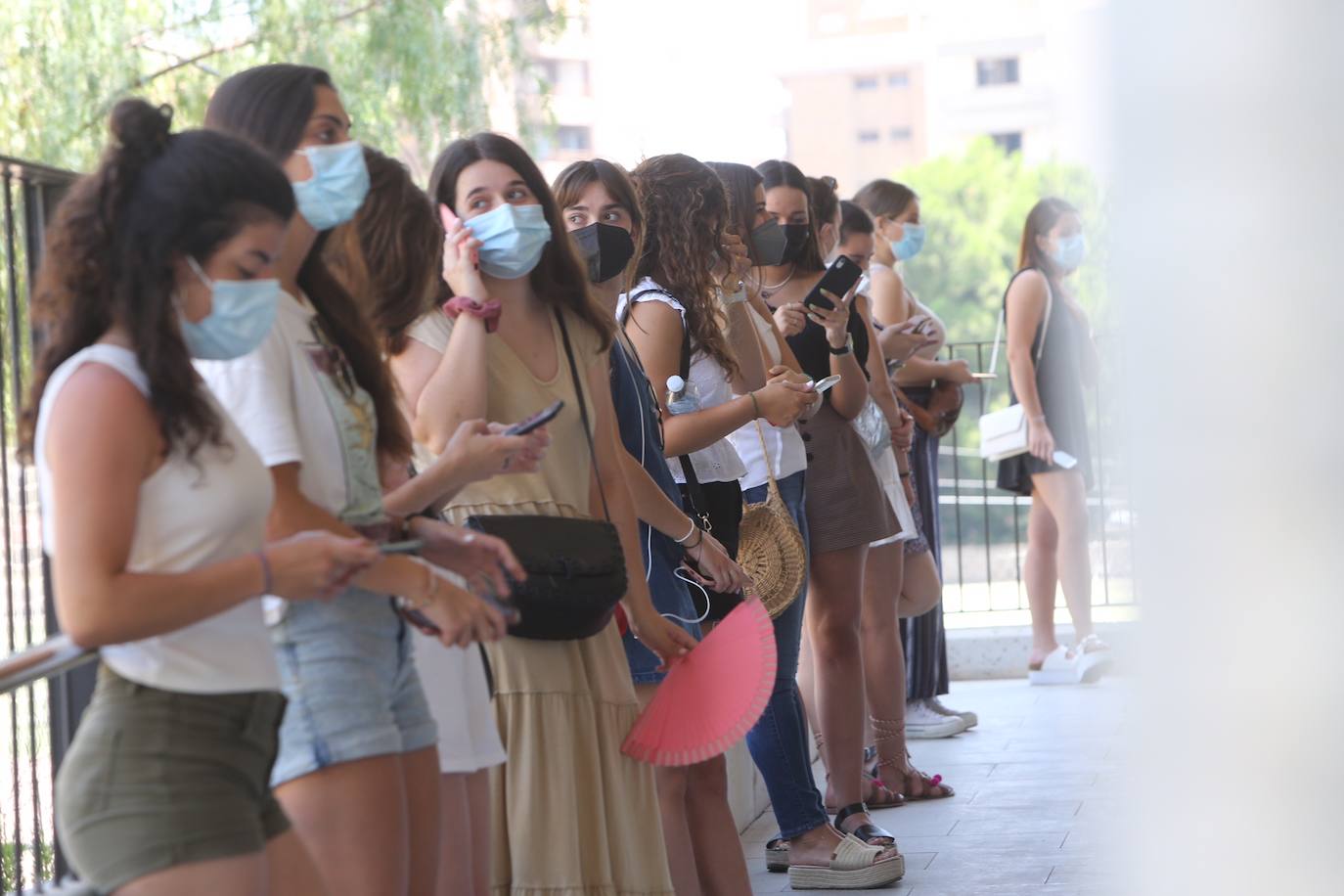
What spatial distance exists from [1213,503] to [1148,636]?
174mm

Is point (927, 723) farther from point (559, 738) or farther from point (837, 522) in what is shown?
point (559, 738)

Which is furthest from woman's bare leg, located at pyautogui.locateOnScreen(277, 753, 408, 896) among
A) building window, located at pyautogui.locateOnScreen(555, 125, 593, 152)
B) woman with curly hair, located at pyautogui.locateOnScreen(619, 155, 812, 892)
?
building window, located at pyautogui.locateOnScreen(555, 125, 593, 152)

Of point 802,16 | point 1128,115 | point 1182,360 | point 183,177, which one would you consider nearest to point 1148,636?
point 1182,360

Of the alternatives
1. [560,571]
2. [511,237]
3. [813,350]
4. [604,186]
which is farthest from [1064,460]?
[560,571]

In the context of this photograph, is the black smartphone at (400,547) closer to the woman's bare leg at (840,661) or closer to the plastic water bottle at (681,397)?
the plastic water bottle at (681,397)

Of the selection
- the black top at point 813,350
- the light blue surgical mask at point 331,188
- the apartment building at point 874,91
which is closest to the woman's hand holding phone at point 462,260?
the light blue surgical mask at point 331,188

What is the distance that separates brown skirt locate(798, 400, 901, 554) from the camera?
4730mm

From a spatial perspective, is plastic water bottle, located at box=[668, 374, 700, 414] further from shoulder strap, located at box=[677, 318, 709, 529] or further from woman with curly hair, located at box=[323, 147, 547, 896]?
woman with curly hair, located at box=[323, 147, 547, 896]

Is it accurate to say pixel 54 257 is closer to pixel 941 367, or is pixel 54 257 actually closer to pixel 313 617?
pixel 313 617

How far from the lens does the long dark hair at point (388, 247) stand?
9.46 ft

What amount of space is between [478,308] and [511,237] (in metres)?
0.16

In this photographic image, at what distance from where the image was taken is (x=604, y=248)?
3.59 m

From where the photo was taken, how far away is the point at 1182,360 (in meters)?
1.84

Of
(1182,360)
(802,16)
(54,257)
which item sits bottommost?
(1182,360)
